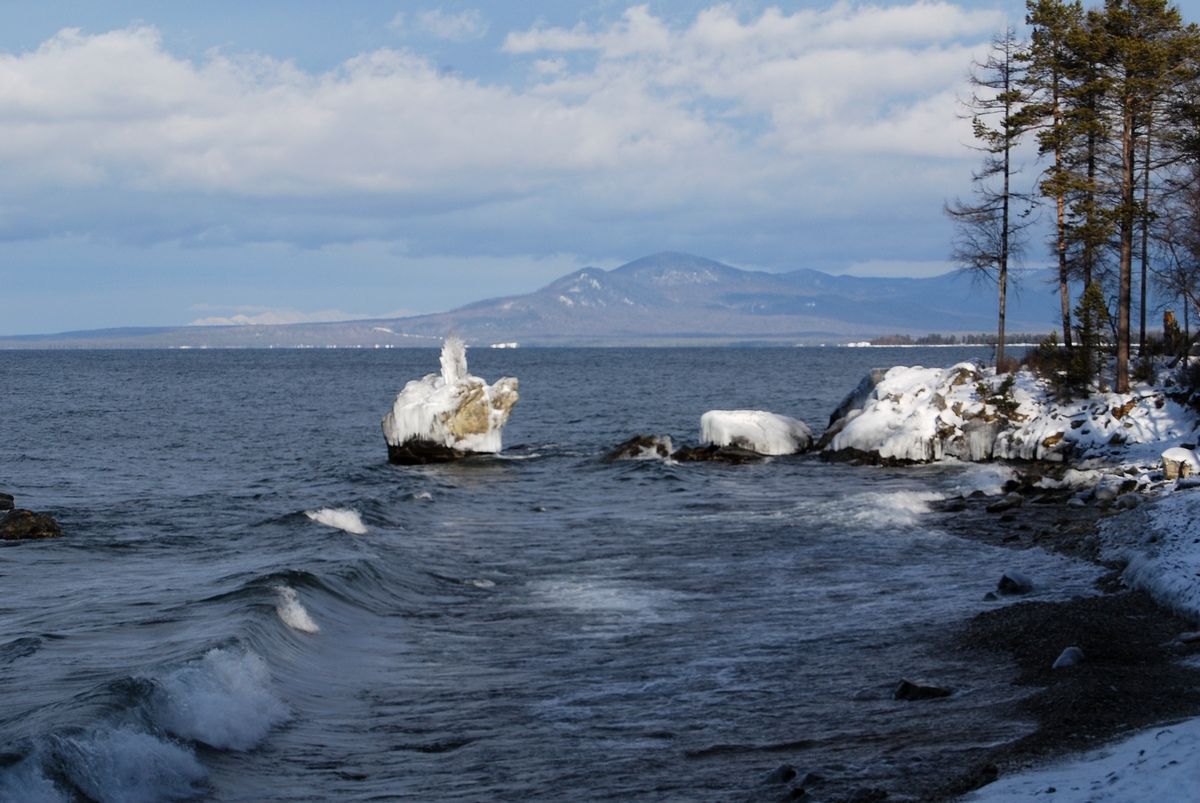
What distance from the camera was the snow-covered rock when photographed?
43.6 meters

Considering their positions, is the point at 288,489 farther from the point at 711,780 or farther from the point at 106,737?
the point at 711,780

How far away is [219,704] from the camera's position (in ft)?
43.3

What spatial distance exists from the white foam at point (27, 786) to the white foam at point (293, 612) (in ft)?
22.8

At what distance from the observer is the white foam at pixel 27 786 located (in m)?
10.3

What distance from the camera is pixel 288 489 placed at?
121 feet

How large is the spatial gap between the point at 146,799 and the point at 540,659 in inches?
235

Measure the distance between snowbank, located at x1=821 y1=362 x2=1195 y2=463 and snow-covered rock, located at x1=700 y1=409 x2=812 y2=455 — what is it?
3.78ft

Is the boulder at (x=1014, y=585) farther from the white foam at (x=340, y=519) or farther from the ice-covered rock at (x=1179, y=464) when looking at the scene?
the white foam at (x=340, y=519)

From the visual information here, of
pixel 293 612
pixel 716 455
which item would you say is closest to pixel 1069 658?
pixel 293 612

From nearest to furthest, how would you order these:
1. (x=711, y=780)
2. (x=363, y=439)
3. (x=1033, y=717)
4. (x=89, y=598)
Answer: (x=711, y=780) < (x=1033, y=717) < (x=89, y=598) < (x=363, y=439)

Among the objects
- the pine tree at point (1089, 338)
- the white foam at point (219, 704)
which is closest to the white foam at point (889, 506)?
the pine tree at point (1089, 338)

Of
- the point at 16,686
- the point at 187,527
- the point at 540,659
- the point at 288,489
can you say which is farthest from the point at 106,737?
the point at 288,489

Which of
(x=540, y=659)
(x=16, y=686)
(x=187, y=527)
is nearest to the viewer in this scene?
(x=16, y=686)

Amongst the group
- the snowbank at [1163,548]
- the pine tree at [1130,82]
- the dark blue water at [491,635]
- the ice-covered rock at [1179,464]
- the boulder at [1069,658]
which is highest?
the pine tree at [1130,82]
